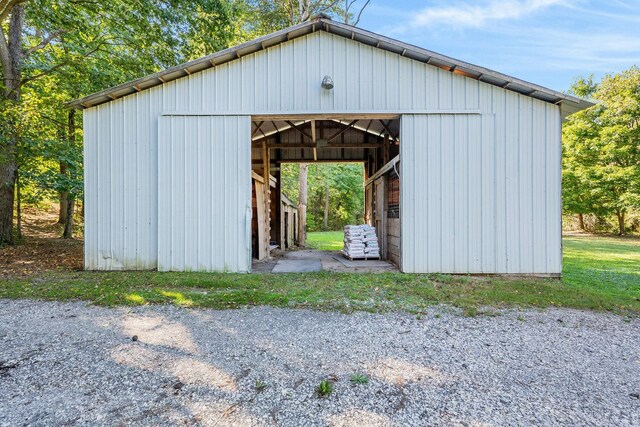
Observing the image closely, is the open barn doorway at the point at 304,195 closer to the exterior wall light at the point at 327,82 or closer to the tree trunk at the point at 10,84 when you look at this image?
the exterior wall light at the point at 327,82

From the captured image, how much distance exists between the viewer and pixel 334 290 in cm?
549

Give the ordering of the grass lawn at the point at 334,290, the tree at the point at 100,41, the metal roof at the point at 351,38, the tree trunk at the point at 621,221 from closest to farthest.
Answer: the grass lawn at the point at 334,290, the metal roof at the point at 351,38, the tree at the point at 100,41, the tree trunk at the point at 621,221

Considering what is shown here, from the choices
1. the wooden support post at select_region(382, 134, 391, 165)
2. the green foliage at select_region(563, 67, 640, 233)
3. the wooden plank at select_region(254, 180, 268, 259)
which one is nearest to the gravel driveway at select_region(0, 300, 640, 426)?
the wooden plank at select_region(254, 180, 268, 259)

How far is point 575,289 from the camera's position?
5.61 m

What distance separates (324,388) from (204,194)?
5515 mm

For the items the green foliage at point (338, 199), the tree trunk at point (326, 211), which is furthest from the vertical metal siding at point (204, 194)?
the tree trunk at point (326, 211)

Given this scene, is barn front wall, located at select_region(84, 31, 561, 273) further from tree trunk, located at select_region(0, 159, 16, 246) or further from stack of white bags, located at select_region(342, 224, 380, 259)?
tree trunk, located at select_region(0, 159, 16, 246)

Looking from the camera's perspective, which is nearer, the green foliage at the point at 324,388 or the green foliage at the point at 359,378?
the green foliage at the point at 324,388

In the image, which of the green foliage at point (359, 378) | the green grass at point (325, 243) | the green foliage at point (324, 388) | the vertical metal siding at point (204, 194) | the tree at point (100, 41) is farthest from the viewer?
the green grass at point (325, 243)

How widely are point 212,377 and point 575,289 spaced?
244 inches

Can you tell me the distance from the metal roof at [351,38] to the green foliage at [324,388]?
21.5 feet

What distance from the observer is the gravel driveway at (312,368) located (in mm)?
2096

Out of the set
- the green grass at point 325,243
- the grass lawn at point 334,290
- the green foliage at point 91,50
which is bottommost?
the green grass at point 325,243

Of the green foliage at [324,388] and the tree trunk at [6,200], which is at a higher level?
the tree trunk at [6,200]
